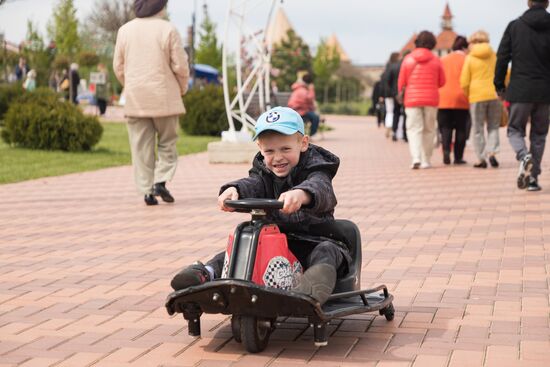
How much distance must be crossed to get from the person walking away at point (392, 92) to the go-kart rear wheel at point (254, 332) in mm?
15378

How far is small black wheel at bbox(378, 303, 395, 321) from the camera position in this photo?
15.4 feet

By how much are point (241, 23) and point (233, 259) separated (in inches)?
461

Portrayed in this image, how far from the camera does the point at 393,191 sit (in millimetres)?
11117

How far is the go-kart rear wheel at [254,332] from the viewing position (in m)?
4.12

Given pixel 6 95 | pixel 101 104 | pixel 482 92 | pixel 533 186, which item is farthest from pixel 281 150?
pixel 101 104

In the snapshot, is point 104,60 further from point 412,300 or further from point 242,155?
point 412,300

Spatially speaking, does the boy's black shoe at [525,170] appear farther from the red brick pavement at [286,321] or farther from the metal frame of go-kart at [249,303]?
the metal frame of go-kart at [249,303]

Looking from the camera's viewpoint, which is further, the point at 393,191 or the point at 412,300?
the point at 393,191

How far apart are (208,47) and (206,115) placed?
129 ft

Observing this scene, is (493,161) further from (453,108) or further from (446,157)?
(453,108)

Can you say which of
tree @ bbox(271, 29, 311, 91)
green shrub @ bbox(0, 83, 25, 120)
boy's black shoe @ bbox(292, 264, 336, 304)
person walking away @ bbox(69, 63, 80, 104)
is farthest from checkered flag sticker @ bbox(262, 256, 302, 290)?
tree @ bbox(271, 29, 311, 91)

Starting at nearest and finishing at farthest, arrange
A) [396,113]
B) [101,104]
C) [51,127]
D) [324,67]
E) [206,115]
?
[51,127], [396,113], [206,115], [101,104], [324,67]

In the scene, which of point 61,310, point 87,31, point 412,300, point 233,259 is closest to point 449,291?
point 412,300

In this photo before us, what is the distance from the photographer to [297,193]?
417 cm
